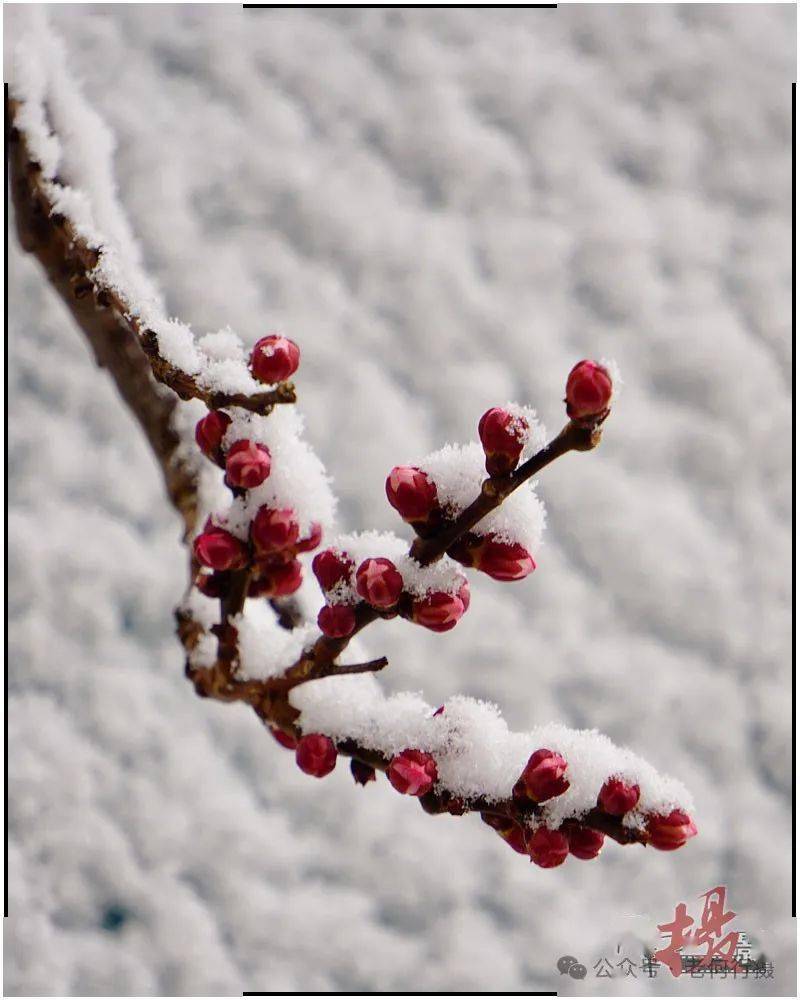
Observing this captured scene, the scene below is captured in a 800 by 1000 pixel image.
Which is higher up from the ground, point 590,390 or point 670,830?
point 590,390

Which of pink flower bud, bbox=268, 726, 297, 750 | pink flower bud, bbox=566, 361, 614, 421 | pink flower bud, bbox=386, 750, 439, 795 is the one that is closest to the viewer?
pink flower bud, bbox=566, 361, 614, 421

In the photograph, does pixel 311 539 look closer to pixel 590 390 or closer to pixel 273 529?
pixel 273 529

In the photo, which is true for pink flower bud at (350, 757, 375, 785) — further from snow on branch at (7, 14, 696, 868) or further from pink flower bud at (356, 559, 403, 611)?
pink flower bud at (356, 559, 403, 611)

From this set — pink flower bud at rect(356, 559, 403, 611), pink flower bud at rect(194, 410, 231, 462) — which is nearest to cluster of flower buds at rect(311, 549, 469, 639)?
pink flower bud at rect(356, 559, 403, 611)

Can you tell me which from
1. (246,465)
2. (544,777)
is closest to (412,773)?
(544,777)

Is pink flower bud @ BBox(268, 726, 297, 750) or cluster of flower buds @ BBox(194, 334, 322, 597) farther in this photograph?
pink flower bud @ BBox(268, 726, 297, 750)

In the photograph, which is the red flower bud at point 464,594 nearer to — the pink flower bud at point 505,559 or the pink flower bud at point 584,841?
the pink flower bud at point 505,559
